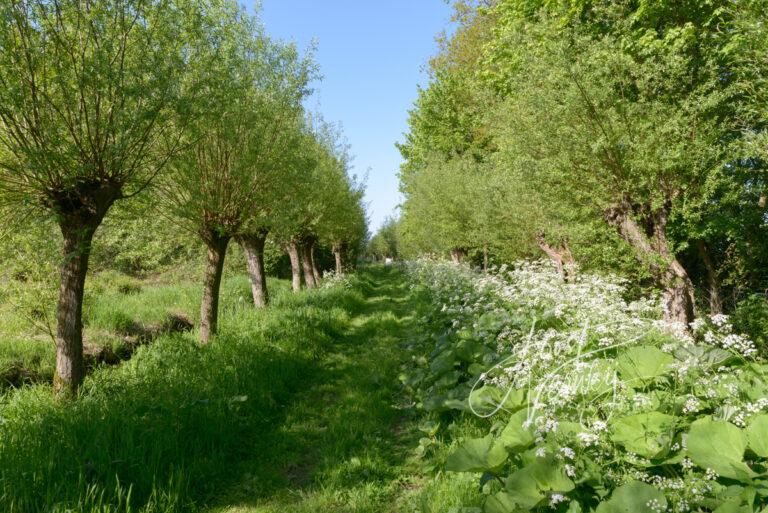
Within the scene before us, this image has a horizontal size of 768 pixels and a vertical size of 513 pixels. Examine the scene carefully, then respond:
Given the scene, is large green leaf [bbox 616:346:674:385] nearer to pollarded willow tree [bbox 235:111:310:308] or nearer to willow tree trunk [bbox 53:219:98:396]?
willow tree trunk [bbox 53:219:98:396]

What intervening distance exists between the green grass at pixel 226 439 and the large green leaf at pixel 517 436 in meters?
0.83

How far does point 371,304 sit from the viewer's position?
2019 centimetres

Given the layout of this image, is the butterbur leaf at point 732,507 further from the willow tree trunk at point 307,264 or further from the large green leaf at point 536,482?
the willow tree trunk at point 307,264

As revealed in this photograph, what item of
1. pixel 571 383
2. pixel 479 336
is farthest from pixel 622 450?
pixel 479 336

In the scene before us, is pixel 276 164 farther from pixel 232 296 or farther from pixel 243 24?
pixel 232 296

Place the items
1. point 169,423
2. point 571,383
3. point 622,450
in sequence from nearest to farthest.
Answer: point 622,450 → point 571,383 → point 169,423

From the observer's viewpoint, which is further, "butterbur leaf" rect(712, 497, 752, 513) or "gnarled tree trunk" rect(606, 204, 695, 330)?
"gnarled tree trunk" rect(606, 204, 695, 330)

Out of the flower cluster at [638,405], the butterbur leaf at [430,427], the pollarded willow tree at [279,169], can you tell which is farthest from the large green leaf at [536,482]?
the pollarded willow tree at [279,169]

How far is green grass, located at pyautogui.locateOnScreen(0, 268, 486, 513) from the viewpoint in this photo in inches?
159

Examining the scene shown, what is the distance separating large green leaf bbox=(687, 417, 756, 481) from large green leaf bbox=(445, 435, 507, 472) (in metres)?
1.21

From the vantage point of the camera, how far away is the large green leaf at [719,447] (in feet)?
8.25

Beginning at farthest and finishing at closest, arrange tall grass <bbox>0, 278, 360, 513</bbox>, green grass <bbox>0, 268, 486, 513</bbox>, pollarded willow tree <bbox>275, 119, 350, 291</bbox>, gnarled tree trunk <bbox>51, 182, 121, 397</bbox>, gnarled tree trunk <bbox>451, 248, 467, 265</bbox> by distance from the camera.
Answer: gnarled tree trunk <bbox>451, 248, 467, 265</bbox>, pollarded willow tree <bbox>275, 119, 350, 291</bbox>, gnarled tree trunk <bbox>51, 182, 121, 397</bbox>, green grass <bbox>0, 268, 486, 513</bbox>, tall grass <bbox>0, 278, 360, 513</bbox>

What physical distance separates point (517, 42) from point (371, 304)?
1239 cm

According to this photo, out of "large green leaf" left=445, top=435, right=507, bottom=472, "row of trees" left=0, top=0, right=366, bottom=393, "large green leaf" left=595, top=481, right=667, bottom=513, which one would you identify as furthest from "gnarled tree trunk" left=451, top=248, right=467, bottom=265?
"large green leaf" left=595, top=481, right=667, bottom=513
